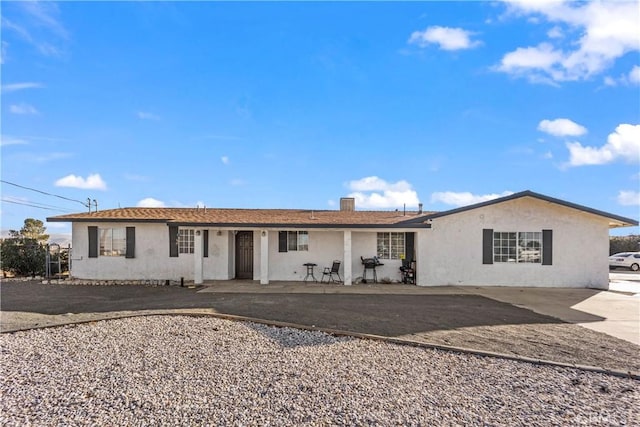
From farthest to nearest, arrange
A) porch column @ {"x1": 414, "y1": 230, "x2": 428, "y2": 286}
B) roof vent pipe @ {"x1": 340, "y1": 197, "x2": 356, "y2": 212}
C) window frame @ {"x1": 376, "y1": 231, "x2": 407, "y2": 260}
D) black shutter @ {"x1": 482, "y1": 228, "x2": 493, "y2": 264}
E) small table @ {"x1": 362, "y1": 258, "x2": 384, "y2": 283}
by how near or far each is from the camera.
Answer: roof vent pipe @ {"x1": 340, "y1": 197, "x2": 356, "y2": 212} < window frame @ {"x1": 376, "y1": 231, "x2": 407, "y2": 260} < small table @ {"x1": 362, "y1": 258, "x2": 384, "y2": 283} < porch column @ {"x1": 414, "y1": 230, "x2": 428, "y2": 286} < black shutter @ {"x1": 482, "y1": 228, "x2": 493, "y2": 264}

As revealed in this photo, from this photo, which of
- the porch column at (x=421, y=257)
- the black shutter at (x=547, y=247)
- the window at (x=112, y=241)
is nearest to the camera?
the black shutter at (x=547, y=247)

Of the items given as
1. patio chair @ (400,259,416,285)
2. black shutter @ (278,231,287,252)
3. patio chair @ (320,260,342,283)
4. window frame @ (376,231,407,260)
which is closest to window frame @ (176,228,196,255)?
black shutter @ (278,231,287,252)

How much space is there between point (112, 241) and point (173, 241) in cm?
242

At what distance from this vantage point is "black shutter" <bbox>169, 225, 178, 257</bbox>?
48.4 ft

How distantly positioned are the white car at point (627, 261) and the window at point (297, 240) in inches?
797

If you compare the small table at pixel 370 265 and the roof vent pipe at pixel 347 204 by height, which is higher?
the roof vent pipe at pixel 347 204

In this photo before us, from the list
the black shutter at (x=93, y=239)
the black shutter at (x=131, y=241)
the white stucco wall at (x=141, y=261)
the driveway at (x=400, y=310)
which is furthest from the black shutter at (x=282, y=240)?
the black shutter at (x=93, y=239)

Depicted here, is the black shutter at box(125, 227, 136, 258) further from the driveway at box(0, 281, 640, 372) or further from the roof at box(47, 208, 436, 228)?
the driveway at box(0, 281, 640, 372)

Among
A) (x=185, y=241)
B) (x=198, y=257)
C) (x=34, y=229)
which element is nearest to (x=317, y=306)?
(x=198, y=257)

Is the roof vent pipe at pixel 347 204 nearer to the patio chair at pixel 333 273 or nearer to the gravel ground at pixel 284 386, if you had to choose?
the patio chair at pixel 333 273

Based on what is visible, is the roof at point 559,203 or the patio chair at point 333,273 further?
the patio chair at point 333,273

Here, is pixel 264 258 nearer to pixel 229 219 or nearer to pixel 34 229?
pixel 229 219

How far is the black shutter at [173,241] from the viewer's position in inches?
581

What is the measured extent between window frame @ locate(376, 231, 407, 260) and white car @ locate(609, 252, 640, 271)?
1713 centimetres
